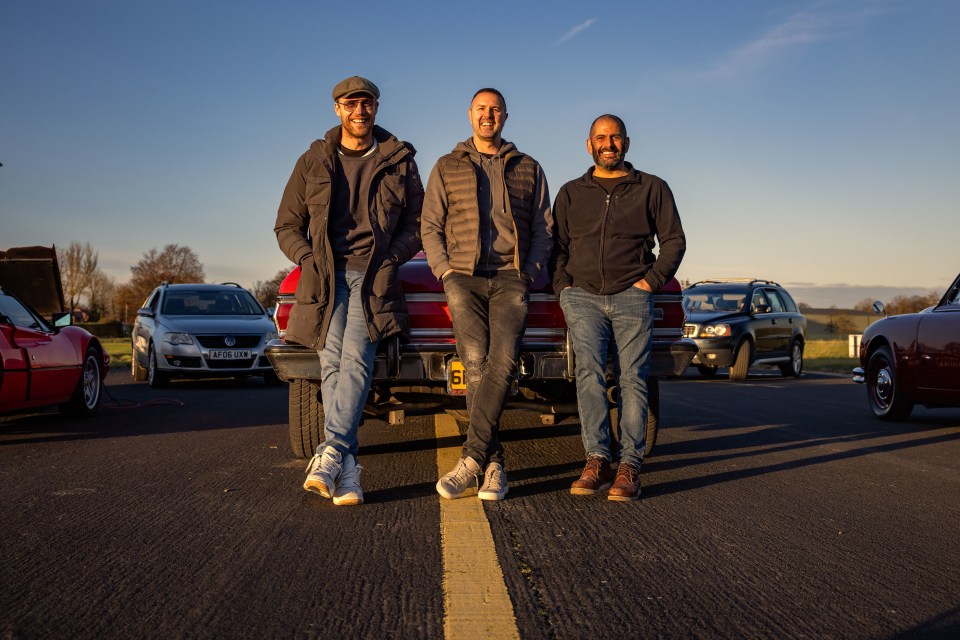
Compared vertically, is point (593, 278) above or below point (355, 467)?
above

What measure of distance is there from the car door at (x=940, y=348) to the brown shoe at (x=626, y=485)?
439cm

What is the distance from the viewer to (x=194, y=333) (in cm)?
1302

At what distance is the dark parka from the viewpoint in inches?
184

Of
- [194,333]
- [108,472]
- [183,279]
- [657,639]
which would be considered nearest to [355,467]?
[108,472]

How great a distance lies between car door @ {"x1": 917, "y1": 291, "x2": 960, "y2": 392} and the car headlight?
6.62m

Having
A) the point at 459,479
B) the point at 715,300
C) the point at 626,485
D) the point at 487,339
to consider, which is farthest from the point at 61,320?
the point at 715,300

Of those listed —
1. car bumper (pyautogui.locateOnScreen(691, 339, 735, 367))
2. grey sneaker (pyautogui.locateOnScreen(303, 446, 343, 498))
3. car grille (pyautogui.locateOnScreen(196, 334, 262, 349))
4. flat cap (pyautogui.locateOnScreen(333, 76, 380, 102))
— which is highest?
flat cap (pyautogui.locateOnScreen(333, 76, 380, 102))

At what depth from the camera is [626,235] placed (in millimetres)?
4797

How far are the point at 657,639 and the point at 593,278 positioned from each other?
8.35 feet

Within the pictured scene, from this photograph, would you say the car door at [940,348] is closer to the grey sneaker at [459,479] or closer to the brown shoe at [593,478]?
the brown shoe at [593,478]

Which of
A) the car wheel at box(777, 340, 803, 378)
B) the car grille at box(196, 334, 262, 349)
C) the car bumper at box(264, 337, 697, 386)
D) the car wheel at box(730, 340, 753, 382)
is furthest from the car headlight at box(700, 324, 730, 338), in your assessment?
the car bumper at box(264, 337, 697, 386)

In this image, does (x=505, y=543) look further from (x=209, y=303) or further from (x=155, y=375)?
(x=209, y=303)

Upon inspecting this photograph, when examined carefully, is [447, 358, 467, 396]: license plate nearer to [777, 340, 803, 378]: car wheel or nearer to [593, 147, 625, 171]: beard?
[593, 147, 625, 171]: beard

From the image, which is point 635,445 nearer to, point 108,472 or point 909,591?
point 909,591
